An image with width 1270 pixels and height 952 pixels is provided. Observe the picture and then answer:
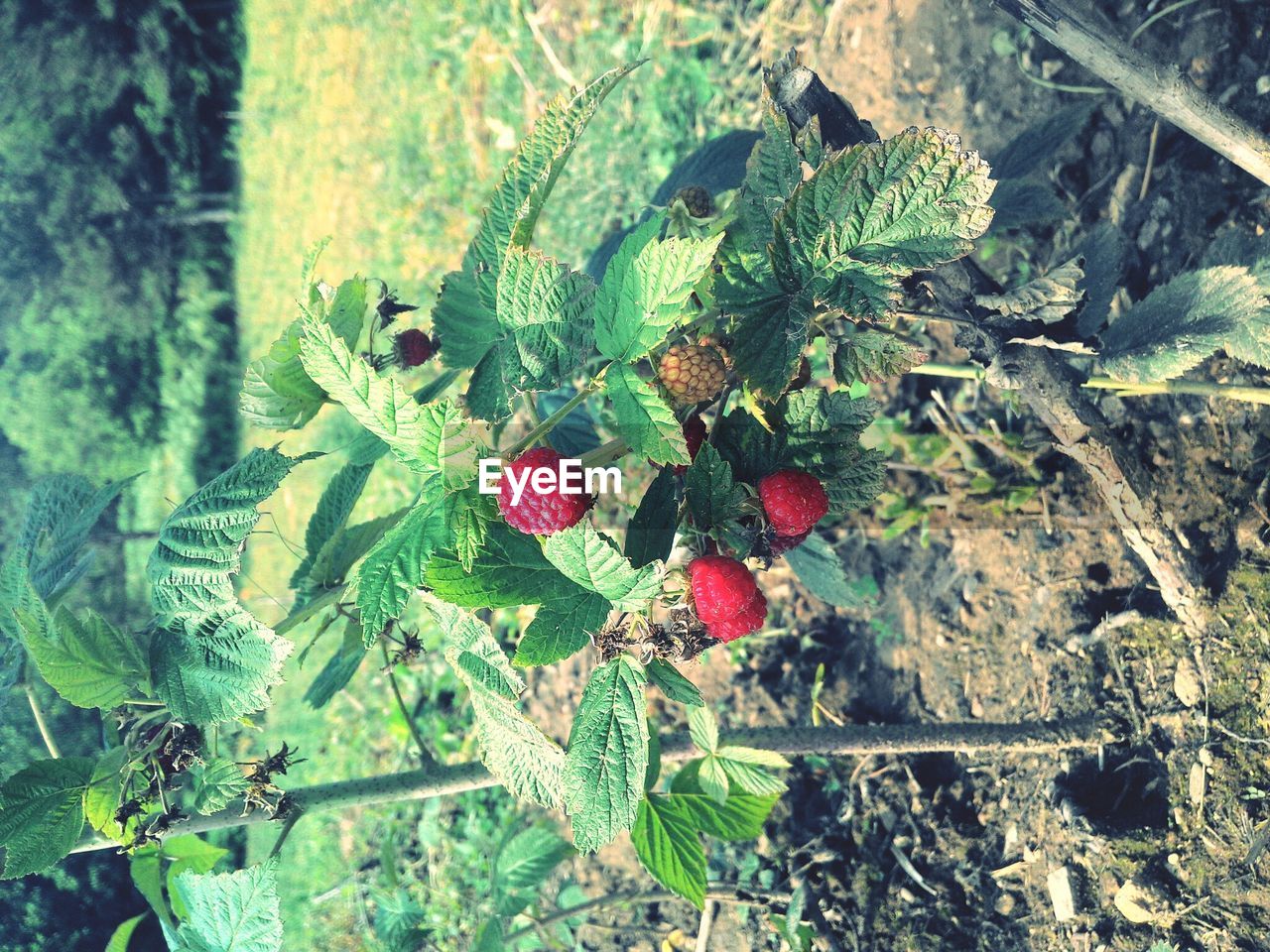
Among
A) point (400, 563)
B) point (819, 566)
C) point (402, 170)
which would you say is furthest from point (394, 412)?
point (402, 170)

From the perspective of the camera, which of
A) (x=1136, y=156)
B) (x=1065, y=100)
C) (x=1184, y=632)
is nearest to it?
(x=1184, y=632)

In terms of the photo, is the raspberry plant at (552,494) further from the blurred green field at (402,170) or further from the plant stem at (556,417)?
the blurred green field at (402,170)

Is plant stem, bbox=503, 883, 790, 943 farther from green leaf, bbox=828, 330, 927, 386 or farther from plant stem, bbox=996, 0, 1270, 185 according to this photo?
plant stem, bbox=996, 0, 1270, 185

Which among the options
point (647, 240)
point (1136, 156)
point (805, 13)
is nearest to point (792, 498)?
point (647, 240)

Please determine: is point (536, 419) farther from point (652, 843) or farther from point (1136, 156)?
point (1136, 156)

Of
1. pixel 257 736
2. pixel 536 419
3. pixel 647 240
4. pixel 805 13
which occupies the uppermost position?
pixel 805 13

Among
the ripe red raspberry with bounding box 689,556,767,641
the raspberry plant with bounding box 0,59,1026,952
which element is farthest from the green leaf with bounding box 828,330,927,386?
the ripe red raspberry with bounding box 689,556,767,641

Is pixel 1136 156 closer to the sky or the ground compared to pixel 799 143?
closer to the ground

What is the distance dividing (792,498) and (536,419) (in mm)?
400

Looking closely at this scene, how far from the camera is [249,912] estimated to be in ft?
3.43

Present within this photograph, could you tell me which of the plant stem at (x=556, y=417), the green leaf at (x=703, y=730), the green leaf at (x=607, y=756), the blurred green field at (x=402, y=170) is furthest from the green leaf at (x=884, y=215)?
the blurred green field at (x=402, y=170)

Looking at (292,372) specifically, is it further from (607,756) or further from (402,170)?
(402,170)

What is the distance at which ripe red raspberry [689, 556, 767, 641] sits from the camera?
2.91 ft

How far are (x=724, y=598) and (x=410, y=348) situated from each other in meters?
0.57
